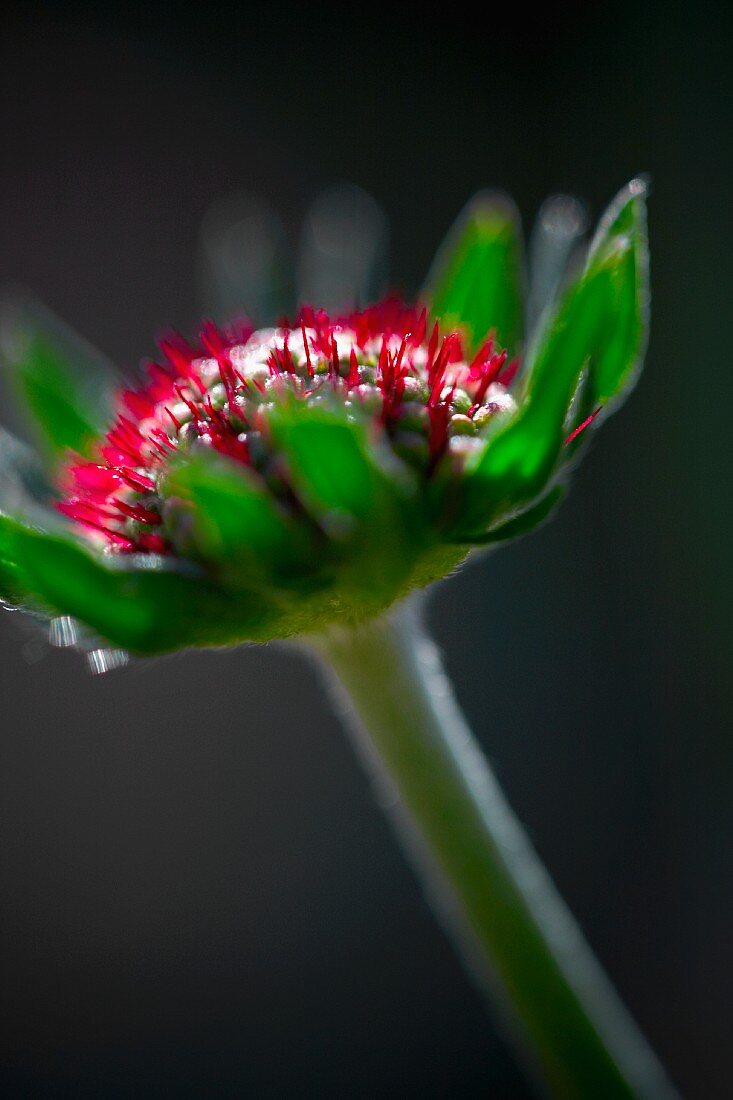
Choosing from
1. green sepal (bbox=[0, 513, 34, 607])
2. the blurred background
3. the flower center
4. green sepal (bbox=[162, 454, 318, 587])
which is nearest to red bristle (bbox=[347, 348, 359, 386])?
the flower center

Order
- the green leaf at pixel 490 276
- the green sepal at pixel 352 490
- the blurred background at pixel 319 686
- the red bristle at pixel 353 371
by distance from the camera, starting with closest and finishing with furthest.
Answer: the green sepal at pixel 352 490, the red bristle at pixel 353 371, the green leaf at pixel 490 276, the blurred background at pixel 319 686

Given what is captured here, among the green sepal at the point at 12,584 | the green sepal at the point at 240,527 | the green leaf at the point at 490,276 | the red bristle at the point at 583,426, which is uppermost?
the green leaf at the point at 490,276

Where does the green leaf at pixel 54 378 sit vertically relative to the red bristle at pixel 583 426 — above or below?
above

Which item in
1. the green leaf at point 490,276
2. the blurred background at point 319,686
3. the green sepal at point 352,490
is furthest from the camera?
the blurred background at point 319,686

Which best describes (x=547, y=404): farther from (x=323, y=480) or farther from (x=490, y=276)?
(x=490, y=276)

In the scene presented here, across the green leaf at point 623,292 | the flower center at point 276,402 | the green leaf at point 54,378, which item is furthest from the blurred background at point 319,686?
the green leaf at point 623,292

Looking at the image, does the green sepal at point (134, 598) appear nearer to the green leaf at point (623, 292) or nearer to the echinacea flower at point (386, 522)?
the echinacea flower at point (386, 522)

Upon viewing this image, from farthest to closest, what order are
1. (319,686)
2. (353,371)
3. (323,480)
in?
(319,686) < (353,371) < (323,480)

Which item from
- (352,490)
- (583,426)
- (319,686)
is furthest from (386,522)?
(319,686)

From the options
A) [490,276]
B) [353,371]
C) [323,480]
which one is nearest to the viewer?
[323,480]
